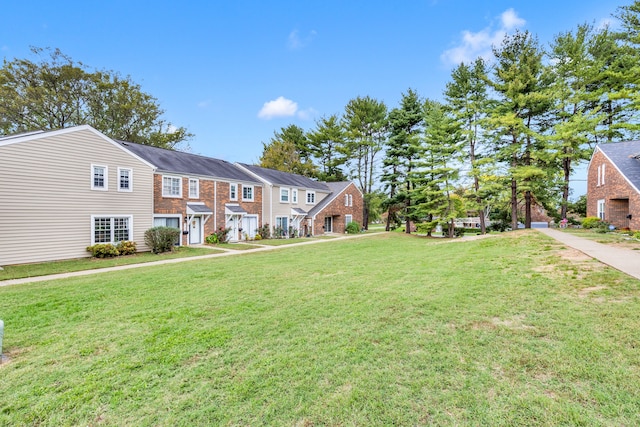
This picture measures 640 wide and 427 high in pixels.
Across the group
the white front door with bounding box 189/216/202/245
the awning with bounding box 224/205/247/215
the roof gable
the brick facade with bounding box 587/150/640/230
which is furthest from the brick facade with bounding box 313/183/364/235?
the roof gable

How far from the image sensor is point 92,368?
3479mm

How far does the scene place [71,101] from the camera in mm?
27047

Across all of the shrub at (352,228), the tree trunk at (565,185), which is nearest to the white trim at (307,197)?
the shrub at (352,228)

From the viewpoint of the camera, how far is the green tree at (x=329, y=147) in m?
39.4

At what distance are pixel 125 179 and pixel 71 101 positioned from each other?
780 inches

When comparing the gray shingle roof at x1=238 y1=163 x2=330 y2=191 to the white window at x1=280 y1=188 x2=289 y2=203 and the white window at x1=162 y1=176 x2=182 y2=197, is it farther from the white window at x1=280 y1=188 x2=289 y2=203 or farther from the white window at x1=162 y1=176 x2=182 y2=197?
the white window at x1=162 y1=176 x2=182 y2=197

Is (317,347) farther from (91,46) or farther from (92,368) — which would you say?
(91,46)

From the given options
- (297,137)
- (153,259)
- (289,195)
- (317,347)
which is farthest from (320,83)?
(317,347)

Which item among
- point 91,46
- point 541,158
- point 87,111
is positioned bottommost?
point 541,158

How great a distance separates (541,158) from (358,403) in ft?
85.0

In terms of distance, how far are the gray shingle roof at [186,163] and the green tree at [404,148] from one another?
13.9 meters

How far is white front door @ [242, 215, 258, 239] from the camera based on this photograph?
22.5 metres

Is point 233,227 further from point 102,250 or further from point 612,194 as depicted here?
point 612,194

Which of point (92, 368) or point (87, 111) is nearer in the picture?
point (92, 368)
